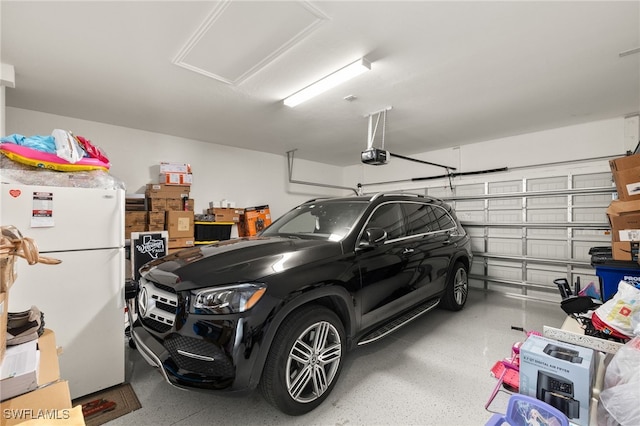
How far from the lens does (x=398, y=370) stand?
2389 mm

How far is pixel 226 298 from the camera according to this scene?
1.61m

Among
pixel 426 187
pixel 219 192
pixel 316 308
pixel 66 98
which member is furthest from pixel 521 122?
pixel 66 98

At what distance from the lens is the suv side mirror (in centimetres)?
230

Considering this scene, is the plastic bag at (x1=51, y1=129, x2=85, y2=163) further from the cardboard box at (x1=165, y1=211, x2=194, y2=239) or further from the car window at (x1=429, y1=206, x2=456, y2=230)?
the car window at (x1=429, y1=206, x2=456, y2=230)

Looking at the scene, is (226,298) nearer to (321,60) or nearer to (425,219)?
(321,60)

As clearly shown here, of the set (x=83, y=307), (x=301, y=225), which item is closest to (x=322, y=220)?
(x=301, y=225)

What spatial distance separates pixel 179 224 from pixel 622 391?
16.2 ft

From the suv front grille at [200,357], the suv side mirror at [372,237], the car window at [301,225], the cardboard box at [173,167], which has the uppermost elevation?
the cardboard box at [173,167]

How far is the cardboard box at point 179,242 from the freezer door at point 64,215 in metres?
2.35

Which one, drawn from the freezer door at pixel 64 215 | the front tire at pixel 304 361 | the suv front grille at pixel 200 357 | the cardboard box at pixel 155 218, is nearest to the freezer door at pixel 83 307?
the freezer door at pixel 64 215

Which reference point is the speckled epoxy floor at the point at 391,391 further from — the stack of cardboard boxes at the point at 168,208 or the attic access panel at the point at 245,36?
the attic access panel at the point at 245,36

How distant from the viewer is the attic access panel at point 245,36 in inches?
76.9

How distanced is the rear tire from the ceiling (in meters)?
2.21

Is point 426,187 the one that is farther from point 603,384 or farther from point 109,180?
point 109,180
